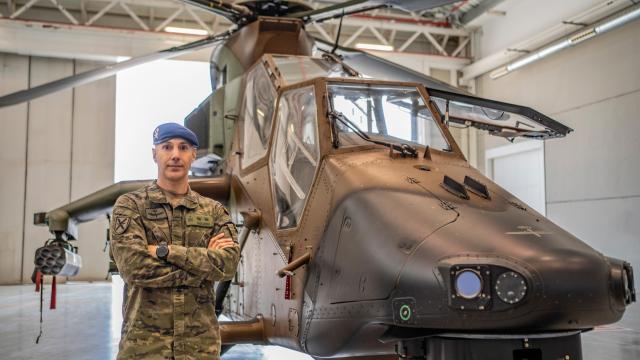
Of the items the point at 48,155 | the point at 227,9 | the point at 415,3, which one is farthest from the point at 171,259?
the point at 48,155

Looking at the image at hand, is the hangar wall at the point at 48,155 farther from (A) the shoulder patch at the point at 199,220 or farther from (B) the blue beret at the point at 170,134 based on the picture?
(A) the shoulder patch at the point at 199,220

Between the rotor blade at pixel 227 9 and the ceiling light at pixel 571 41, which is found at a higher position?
the ceiling light at pixel 571 41

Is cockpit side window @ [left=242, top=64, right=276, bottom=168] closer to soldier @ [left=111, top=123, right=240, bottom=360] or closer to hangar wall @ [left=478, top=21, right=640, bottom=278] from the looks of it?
soldier @ [left=111, top=123, right=240, bottom=360]

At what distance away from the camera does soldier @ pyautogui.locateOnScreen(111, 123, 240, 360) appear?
243 cm

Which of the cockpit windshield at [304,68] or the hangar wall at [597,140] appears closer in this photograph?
the cockpit windshield at [304,68]

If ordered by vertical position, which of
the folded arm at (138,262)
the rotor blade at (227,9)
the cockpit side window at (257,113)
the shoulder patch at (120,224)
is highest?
the rotor blade at (227,9)

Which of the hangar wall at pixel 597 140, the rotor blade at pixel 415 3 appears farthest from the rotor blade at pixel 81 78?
the hangar wall at pixel 597 140

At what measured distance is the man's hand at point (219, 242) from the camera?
8.38 feet

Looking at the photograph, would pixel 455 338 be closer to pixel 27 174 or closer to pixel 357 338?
pixel 357 338

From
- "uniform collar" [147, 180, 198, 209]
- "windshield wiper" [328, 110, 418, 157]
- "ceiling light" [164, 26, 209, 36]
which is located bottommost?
"uniform collar" [147, 180, 198, 209]

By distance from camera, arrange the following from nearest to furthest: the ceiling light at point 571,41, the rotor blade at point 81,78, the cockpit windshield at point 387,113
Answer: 1. the cockpit windshield at point 387,113
2. the rotor blade at point 81,78
3. the ceiling light at point 571,41

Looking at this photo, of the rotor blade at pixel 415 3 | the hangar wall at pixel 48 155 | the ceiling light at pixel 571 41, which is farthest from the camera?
the hangar wall at pixel 48 155

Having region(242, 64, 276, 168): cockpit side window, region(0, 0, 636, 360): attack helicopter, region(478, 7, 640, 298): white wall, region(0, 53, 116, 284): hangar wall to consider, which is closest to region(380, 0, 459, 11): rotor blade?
region(0, 0, 636, 360): attack helicopter

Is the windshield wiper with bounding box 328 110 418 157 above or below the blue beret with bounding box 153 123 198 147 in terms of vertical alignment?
above
